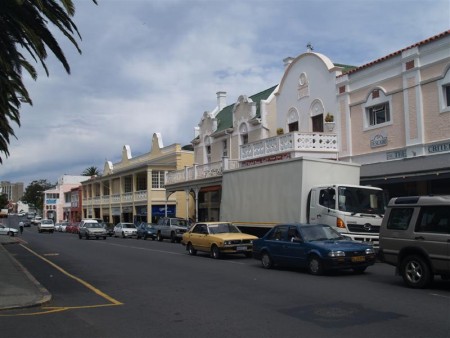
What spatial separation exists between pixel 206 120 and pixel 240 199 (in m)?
19.9

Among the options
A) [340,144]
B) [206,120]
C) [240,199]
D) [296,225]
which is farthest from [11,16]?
[206,120]

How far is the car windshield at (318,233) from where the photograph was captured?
578 inches

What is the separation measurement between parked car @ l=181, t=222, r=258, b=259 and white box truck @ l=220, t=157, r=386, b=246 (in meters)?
1.17

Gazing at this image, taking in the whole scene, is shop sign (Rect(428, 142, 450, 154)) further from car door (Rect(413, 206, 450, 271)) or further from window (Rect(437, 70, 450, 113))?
car door (Rect(413, 206, 450, 271))

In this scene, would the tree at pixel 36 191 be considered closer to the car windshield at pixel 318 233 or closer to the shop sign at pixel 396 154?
the shop sign at pixel 396 154

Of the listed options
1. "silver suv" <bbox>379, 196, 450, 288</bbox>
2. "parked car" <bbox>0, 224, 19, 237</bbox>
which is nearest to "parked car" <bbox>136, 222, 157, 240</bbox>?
"parked car" <bbox>0, 224, 19, 237</bbox>

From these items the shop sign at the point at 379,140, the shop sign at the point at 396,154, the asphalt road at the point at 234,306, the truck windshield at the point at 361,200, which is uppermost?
the shop sign at the point at 379,140

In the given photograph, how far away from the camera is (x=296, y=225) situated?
15172 millimetres

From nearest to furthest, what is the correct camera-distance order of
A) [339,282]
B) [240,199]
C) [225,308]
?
[225,308] → [339,282] → [240,199]

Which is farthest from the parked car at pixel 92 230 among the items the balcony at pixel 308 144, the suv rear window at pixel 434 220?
the suv rear window at pixel 434 220

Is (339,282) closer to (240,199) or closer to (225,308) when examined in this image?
(225,308)

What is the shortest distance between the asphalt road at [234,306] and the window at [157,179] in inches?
1420

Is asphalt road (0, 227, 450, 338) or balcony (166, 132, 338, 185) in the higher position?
balcony (166, 132, 338, 185)

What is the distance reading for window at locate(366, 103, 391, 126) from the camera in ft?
76.3
